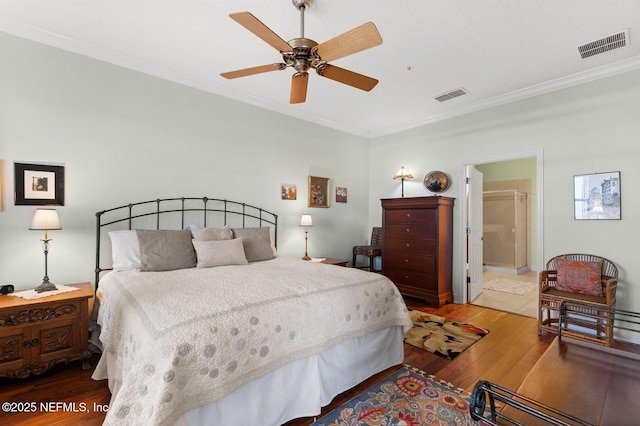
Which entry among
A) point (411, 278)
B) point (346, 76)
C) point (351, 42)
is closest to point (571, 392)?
point (351, 42)

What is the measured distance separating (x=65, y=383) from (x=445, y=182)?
16.2 feet

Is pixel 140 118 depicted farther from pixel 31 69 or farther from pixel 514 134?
pixel 514 134

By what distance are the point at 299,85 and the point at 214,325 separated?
1868 mm

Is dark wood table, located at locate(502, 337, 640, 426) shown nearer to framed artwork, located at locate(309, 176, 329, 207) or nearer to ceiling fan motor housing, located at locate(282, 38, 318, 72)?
ceiling fan motor housing, located at locate(282, 38, 318, 72)

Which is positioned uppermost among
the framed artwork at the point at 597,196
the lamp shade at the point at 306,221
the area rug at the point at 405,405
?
the framed artwork at the point at 597,196

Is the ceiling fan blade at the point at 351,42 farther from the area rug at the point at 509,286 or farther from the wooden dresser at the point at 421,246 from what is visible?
the area rug at the point at 509,286

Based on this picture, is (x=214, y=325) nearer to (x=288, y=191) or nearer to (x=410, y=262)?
(x=288, y=191)

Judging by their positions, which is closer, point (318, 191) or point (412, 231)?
point (412, 231)

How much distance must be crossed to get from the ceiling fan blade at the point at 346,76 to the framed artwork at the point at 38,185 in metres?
2.65

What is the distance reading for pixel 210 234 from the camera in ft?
10.6

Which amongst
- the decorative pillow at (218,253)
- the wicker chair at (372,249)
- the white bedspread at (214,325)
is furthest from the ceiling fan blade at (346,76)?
the wicker chair at (372,249)

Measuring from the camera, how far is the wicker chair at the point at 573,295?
2.95 meters

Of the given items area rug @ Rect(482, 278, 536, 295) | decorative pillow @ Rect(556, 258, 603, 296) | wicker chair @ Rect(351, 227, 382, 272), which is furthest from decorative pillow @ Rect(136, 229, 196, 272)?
area rug @ Rect(482, 278, 536, 295)

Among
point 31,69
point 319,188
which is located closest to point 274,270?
point 319,188
